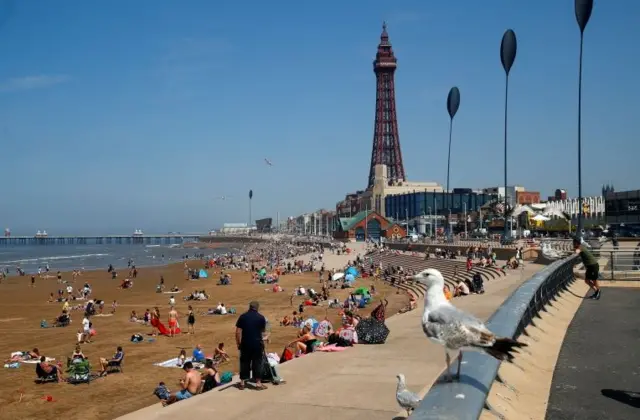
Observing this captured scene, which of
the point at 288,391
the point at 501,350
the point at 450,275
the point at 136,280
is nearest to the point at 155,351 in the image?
the point at 288,391

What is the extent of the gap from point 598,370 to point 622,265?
10.3 metres

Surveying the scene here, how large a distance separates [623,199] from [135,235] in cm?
16756

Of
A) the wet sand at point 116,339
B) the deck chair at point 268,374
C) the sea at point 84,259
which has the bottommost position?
the sea at point 84,259

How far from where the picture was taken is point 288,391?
5879mm

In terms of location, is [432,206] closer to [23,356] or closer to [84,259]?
[84,259]

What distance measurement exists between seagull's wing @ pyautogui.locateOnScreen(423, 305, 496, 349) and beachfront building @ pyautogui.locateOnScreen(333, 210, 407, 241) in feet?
261

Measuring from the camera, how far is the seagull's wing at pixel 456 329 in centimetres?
355

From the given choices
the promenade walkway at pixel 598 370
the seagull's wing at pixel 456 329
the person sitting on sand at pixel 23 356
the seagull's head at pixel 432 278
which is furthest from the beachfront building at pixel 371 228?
the seagull's wing at pixel 456 329

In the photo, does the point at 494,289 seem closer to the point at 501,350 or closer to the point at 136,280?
the point at 501,350

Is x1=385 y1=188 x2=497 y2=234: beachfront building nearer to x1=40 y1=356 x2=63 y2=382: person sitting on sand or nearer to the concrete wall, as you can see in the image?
the concrete wall

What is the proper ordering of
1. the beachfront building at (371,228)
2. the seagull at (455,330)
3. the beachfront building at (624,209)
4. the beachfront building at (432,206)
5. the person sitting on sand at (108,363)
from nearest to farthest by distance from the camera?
the seagull at (455,330) < the person sitting on sand at (108,363) < the beachfront building at (624,209) < the beachfront building at (371,228) < the beachfront building at (432,206)

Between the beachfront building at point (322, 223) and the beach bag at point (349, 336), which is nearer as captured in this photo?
the beach bag at point (349, 336)

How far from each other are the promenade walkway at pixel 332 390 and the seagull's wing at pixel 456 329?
1.50 m

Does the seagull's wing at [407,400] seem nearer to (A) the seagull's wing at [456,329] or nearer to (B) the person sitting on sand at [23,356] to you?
(A) the seagull's wing at [456,329]
